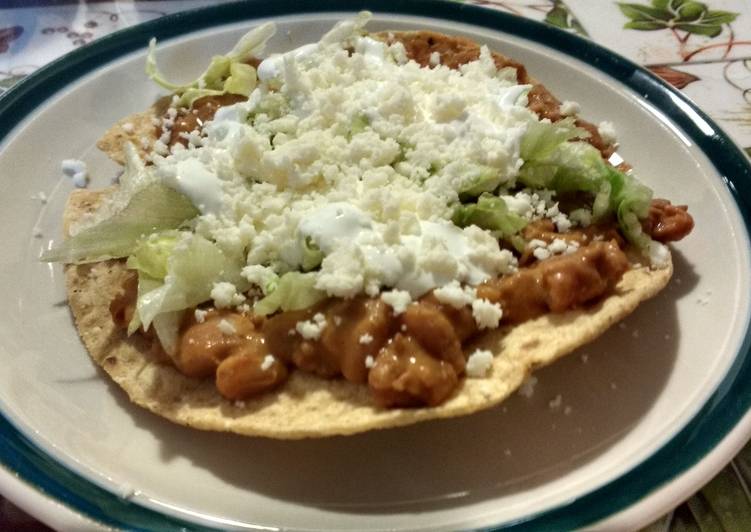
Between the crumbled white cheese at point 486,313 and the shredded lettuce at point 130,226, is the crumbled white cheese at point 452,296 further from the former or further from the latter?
the shredded lettuce at point 130,226

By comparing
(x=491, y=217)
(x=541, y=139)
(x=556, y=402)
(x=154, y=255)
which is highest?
(x=541, y=139)

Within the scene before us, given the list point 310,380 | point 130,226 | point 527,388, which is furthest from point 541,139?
point 130,226

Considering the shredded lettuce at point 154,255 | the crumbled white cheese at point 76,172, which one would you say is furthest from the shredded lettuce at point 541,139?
the crumbled white cheese at point 76,172

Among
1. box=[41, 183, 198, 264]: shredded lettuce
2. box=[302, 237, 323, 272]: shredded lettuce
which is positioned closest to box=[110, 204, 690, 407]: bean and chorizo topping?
box=[302, 237, 323, 272]: shredded lettuce

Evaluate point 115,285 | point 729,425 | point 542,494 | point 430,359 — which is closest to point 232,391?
point 430,359

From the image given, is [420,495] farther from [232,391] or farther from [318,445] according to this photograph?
[232,391]

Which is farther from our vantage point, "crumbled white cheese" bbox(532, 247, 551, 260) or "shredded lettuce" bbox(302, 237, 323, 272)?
"crumbled white cheese" bbox(532, 247, 551, 260)

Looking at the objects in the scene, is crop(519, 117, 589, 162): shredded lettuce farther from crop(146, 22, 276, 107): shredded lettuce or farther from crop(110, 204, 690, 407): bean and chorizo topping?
crop(146, 22, 276, 107): shredded lettuce

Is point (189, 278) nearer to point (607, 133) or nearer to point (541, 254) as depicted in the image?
point (541, 254)
